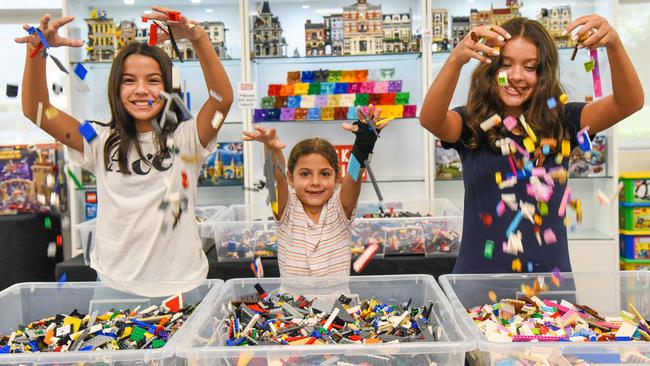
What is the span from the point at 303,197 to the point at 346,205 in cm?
15

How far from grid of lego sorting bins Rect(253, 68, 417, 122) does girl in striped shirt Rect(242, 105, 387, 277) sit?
1542 mm

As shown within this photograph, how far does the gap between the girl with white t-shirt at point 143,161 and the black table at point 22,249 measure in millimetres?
1857

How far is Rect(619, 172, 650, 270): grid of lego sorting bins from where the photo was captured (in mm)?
3389

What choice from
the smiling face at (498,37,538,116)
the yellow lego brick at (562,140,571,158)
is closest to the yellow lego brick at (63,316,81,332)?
the smiling face at (498,37,538,116)

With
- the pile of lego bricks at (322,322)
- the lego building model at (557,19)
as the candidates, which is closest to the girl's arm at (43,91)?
the pile of lego bricks at (322,322)

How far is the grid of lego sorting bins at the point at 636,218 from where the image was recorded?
133 inches

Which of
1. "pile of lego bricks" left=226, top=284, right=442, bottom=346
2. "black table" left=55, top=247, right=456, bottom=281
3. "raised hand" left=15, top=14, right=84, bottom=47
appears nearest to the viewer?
"pile of lego bricks" left=226, top=284, right=442, bottom=346

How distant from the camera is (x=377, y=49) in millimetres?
3490

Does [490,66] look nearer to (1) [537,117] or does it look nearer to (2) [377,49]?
(1) [537,117]

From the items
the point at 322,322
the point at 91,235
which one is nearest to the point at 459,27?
the point at 91,235

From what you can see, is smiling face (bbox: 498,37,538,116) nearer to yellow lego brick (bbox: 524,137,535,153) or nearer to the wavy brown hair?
yellow lego brick (bbox: 524,137,535,153)

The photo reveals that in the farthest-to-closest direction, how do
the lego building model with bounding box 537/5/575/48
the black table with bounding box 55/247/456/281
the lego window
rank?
the lego window
the lego building model with bounding box 537/5/575/48
the black table with bounding box 55/247/456/281

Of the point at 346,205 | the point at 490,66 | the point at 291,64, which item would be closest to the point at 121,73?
the point at 346,205

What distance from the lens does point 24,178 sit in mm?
3438
